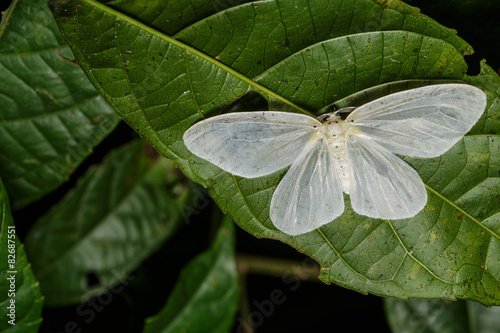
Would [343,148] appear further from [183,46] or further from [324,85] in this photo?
[183,46]

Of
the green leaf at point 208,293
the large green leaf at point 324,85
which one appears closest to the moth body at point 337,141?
the large green leaf at point 324,85

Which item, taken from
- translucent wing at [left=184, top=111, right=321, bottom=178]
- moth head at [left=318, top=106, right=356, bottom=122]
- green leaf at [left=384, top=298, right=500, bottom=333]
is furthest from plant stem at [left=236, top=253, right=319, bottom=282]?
moth head at [left=318, top=106, right=356, bottom=122]

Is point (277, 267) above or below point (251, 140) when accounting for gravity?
below

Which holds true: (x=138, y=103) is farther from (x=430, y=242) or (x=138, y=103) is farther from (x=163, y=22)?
(x=430, y=242)

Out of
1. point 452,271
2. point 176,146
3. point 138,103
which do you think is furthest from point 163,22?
point 452,271

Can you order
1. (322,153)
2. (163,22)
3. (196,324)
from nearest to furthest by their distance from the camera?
(163,22) → (322,153) → (196,324)

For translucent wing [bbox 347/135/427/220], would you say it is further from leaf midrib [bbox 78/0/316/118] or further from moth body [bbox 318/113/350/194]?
leaf midrib [bbox 78/0/316/118]

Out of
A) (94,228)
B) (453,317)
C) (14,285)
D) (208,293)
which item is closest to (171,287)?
(208,293)
